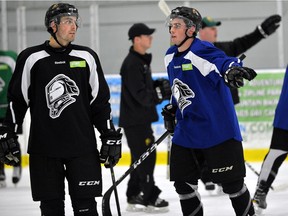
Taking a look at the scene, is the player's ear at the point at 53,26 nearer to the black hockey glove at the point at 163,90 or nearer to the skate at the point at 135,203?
the black hockey glove at the point at 163,90

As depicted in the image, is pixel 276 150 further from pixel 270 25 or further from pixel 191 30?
pixel 191 30

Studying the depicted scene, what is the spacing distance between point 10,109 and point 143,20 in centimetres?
508

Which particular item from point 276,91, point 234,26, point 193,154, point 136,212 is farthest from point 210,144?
point 234,26

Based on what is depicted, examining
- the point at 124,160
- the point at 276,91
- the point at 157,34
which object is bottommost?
the point at 124,160

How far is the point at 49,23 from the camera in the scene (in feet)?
11.9

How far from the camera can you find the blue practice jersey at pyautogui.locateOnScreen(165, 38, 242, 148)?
12.5ft

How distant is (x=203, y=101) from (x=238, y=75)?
390 mm

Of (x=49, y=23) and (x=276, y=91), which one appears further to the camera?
(x=276, y=91)

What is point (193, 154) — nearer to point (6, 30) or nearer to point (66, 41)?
point (66, 41)

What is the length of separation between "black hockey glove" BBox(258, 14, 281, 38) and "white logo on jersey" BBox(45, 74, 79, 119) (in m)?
2.41

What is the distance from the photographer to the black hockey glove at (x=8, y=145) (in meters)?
3.55

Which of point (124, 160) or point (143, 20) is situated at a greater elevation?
point (143, 20)

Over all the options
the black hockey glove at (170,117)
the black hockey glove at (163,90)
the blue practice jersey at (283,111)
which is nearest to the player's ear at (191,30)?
the black hockey glove at (170,117)

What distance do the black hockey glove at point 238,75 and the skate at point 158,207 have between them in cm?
202
